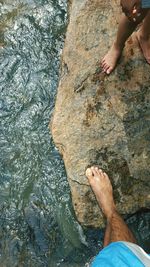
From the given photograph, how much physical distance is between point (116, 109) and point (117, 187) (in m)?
0.69

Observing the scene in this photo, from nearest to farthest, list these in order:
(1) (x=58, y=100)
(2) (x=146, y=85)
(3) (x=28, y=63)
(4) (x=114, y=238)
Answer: (4) (x=114, y=238) → (2) (x=146, y=85) → (1) (x=58, y=100) → (3) (x=28, y=63)

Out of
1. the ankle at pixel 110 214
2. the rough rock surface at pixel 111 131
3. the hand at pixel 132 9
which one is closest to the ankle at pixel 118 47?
the rough rock surface at pixel 111 131

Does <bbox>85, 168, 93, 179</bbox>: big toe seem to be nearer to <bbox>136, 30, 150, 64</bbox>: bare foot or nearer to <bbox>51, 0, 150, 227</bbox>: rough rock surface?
<bbox>51, 0, 150, 227</bbox>: rough rock surface

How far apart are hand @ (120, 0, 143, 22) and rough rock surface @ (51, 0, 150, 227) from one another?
74 cm

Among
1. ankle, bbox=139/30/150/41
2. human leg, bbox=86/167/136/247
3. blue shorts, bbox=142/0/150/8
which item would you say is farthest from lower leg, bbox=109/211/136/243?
blue shorts, bbox=142/0/150/8

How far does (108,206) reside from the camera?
3953 millimetres

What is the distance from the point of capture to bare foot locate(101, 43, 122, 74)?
3.95 m

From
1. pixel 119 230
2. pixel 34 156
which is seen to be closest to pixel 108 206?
pixel 119 230

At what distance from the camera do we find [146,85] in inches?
159

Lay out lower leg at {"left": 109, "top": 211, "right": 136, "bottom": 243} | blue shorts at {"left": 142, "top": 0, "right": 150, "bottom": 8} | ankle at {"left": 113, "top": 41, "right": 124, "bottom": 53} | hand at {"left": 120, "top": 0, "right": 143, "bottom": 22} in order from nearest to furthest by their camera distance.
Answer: blue shorts at {"left": 142, "top": 0, "right": 150, "bottom": 8} → hand at {"left": 120, "top": 0, "right": 143, "bottom": 22} → lower leg at {"left": 109, "top": 211, "right": 136, "bottom": 243} → ankle at {"left": 113, "top": 41, "right": 124, "bottom": 53}

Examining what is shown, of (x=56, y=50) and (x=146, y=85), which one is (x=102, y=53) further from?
(x=56, y=50)

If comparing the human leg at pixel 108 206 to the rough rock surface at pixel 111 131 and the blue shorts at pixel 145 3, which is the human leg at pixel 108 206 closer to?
the rough rock surface at pixel 111 131

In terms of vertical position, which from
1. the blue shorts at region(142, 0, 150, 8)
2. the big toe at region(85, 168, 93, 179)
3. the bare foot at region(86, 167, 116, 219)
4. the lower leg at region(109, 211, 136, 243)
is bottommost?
the lower leg at region(109, 211, 136, 243)

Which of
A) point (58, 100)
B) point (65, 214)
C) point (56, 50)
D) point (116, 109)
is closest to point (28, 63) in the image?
point (56, 50)
